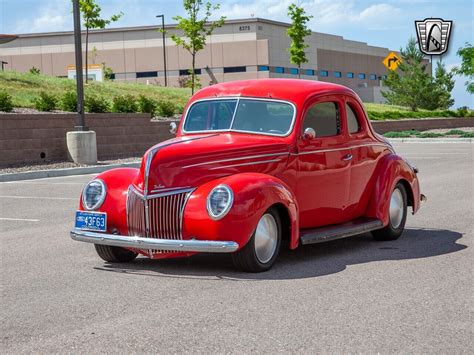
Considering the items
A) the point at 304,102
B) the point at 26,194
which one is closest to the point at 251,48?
the point at 26,194

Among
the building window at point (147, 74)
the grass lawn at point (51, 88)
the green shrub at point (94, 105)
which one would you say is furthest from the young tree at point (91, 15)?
the building window at point (147, 74)

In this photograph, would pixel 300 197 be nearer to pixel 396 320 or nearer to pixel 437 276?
pixel 437 276

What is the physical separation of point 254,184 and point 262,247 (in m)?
0.59

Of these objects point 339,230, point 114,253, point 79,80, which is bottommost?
point 114,253

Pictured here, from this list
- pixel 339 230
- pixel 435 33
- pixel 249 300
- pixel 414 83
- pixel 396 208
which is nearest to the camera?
pixel 249 300

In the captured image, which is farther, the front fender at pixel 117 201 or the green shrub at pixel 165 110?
the green shrub at pixel 165 110

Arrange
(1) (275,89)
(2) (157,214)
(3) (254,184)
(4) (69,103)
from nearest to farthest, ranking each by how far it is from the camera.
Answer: (3) (254,184) → (2) (157,214) → (1) (275,89) → (4) (69,103)

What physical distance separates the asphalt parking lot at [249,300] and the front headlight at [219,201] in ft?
1.92

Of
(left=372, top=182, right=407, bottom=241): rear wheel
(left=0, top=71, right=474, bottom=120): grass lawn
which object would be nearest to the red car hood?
(left=372, top=182, right=407, bottom=241): rear wheel

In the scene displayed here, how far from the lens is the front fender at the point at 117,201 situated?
792cm

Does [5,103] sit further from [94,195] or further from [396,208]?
[94,195]

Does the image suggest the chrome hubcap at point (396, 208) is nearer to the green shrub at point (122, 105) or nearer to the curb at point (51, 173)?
the curb at point (51, 173)

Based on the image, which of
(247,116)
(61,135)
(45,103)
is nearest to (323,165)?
(247,116)

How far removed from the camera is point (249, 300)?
21.6 ft
